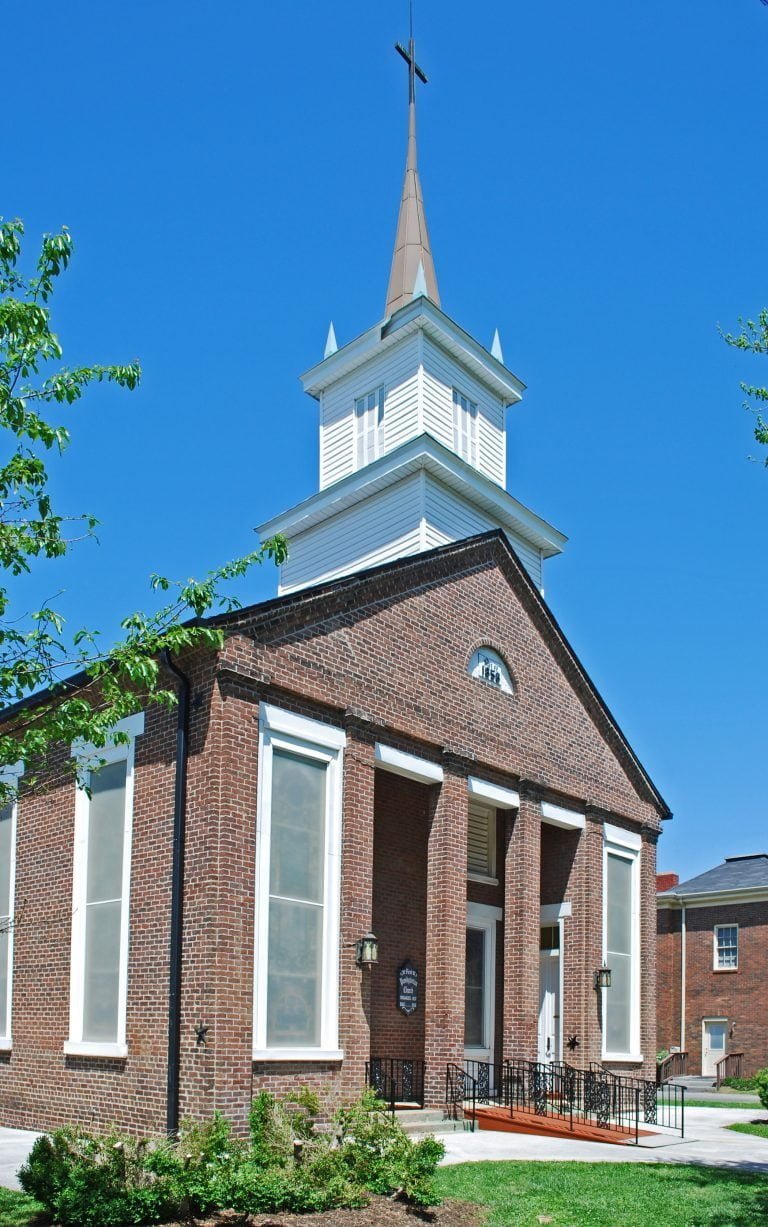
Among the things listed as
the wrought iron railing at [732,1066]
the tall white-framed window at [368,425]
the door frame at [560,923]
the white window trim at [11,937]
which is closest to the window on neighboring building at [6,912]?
the white window trim at [11,937]

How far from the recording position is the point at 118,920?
15.6 meters

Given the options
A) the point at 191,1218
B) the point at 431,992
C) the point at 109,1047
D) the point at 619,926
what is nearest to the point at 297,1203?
the point at 191,1218

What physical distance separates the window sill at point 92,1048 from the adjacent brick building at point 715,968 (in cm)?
2788

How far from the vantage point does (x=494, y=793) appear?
2002 cm

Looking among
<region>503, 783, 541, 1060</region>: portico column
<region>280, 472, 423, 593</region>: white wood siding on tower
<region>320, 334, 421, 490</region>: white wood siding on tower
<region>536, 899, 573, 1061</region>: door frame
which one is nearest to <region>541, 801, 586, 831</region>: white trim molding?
<region>503, 783, 541, 1060</region>: portico column

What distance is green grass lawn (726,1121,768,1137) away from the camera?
69.7 ft

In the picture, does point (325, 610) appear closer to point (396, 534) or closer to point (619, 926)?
point (396, 534)

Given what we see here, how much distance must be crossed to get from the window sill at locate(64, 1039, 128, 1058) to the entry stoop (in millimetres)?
4048

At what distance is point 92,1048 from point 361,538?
43.1ft

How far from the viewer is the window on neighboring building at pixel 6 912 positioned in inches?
698

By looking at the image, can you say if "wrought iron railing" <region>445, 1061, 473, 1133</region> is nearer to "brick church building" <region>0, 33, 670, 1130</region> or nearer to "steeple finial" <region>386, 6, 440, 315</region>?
"brick church building" <region>0, 33, 670, 1130</region>

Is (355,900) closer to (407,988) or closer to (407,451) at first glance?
(407,988)

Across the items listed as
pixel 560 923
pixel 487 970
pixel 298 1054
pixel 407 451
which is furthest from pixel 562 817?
pixel 298 1054

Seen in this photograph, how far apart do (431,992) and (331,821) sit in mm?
3790
